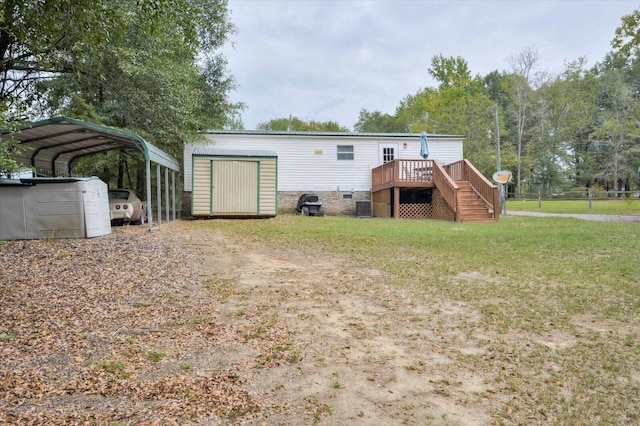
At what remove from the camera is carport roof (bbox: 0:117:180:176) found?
29.9 ft

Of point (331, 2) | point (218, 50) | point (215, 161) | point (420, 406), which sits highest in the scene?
point (331, 2)

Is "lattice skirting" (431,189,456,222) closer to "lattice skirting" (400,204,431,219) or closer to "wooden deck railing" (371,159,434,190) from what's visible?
"lattice skirting" (400,204,431,219)

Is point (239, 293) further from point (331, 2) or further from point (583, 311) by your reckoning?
point (331, 2)

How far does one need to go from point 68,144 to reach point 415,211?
41.1 ft

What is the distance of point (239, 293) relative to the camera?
498 centimetres

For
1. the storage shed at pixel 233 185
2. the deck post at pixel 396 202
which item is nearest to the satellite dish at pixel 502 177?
the deck post at pixel 396 202

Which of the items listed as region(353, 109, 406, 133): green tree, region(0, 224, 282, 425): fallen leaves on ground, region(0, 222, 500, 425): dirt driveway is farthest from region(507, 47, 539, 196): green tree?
region(0, 224, 282, 425): fallen leaves on ground

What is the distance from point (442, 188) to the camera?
15.1 meters

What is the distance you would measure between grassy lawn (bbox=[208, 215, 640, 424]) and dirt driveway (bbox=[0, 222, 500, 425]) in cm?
24

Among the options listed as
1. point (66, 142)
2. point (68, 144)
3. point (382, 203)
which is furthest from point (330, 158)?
point (66, 142)

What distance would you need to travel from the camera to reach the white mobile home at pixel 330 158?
17.9 meters

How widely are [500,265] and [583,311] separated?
238cm

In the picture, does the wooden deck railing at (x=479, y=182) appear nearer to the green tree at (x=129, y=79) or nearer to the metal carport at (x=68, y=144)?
the green tree at (x=129, y=79)

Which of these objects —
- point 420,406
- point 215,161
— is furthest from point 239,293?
point 215,161
